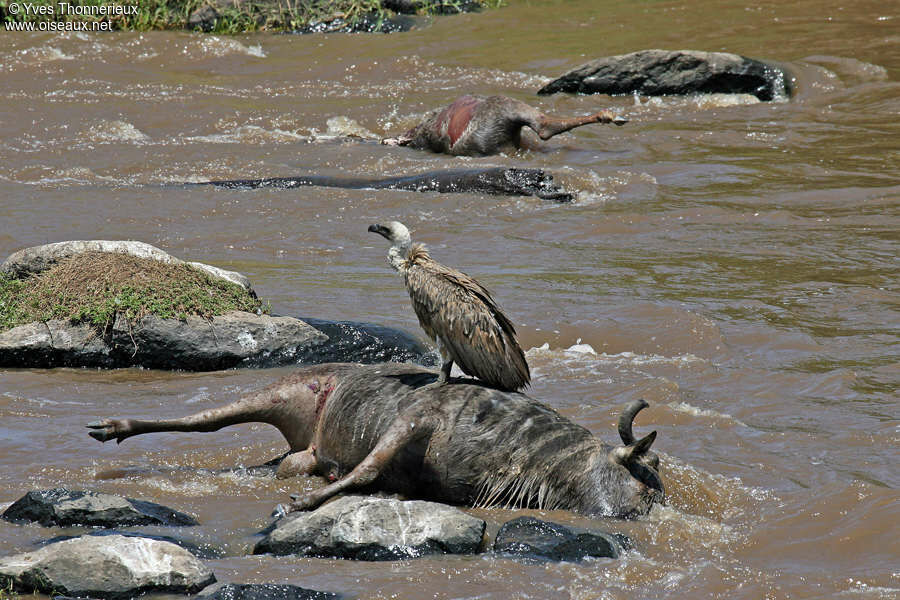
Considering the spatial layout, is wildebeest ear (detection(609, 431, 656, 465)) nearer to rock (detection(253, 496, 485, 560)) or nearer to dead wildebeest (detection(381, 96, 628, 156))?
rock (detection(253, 496, 485, 560))

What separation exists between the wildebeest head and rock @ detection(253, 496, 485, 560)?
753mm

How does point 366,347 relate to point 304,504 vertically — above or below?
below

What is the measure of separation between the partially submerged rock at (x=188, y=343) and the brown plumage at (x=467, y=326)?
2.48 meters

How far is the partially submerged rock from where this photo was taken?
8.52 meters

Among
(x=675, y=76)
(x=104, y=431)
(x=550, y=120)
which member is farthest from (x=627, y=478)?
(x=675, y=76)

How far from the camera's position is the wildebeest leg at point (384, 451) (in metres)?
5.50

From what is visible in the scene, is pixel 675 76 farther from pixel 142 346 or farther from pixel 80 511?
pixel 80 511

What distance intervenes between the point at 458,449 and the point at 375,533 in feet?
3.10

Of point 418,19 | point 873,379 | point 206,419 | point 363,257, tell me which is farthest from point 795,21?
point 206,419

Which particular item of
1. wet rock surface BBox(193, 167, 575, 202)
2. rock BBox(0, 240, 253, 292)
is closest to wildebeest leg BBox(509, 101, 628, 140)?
wet rock surface BBox(193, 167, 575, 202)

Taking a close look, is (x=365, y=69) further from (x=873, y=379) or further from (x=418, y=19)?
(x=873, y=379)

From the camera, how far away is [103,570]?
4410 mm

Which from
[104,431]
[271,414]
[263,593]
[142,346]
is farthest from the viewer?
[142,346]

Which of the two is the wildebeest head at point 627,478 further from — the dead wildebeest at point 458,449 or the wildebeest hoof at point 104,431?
the wildebeest hoof at point 104,431
